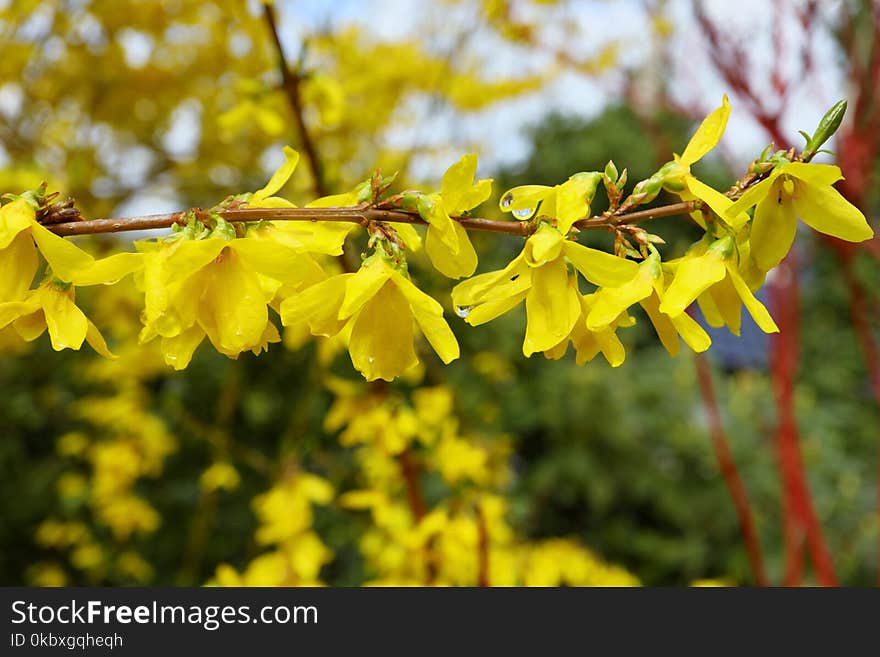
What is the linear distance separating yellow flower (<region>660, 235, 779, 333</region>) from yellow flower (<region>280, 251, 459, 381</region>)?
14 centimetres

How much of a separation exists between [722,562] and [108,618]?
3011mm

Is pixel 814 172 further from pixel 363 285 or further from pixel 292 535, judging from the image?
pixel 292 535

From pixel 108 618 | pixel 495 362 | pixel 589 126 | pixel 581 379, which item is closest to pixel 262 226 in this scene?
pixel 108 618

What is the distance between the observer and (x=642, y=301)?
0.48 metres

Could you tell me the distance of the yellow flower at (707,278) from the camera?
44 centimetres

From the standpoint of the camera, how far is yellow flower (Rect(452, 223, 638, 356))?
45 cm

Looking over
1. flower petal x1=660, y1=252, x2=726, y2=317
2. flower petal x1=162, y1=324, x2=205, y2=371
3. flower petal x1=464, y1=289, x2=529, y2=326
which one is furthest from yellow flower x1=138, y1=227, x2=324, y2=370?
flower petal x1=660, y1=252, x2=726, y2=317

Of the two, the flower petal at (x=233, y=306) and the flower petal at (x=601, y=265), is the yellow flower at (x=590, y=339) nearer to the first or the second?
the flower petal at (x=601, y=265)

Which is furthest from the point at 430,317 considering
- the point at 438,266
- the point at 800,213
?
the point at 800,213

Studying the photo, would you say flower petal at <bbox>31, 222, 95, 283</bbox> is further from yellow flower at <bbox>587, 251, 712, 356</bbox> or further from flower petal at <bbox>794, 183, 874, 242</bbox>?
flower petal at <bbox>794, 183, 874, 242</bbox>

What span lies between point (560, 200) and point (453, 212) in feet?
0.23

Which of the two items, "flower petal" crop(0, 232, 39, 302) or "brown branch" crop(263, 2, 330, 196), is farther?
"brown branch" crop(263, 2, 330, 196)

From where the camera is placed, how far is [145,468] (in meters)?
2.10

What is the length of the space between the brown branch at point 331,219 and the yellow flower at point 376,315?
1.1 inches
